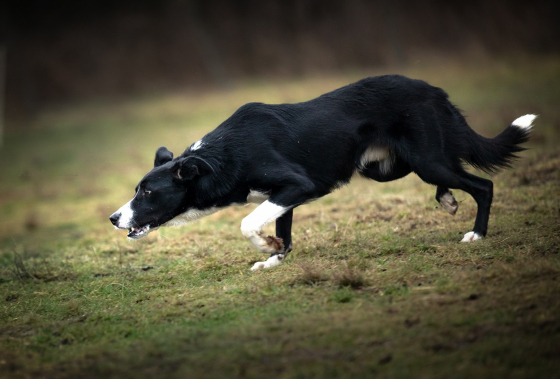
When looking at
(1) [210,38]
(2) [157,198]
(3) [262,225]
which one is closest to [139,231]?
(2) [157,198]

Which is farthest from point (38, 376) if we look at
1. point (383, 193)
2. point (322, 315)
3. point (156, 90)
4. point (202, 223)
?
point (156, 90)

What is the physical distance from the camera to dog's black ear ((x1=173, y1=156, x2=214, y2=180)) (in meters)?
5.39

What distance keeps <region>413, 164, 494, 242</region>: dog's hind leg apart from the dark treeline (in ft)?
61.9

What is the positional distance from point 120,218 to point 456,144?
11.2 feet

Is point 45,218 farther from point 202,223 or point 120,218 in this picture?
point 120,218

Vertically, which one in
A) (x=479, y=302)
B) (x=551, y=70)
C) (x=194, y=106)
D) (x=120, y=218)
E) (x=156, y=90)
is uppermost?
(x=156, y=90)

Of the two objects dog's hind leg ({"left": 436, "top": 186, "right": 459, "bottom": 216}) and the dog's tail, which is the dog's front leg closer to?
dog's hind leg ({"left": 436, "top": 186, "right": 459, "bottom": 216})

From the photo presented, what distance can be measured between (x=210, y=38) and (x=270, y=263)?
24797mm

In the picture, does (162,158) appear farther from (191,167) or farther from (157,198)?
(191,167)

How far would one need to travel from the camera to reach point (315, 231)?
697 centimetres

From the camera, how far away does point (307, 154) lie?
18.4ft

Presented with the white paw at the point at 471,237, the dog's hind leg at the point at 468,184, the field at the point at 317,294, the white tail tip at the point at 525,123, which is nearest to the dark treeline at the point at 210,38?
the field at the point at 317,294

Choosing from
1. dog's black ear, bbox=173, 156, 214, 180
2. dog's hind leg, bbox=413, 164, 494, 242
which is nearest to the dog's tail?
dog's hind leg, bbox=413, 164, 494, 242

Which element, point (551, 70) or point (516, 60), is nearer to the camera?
point (551, 70)
